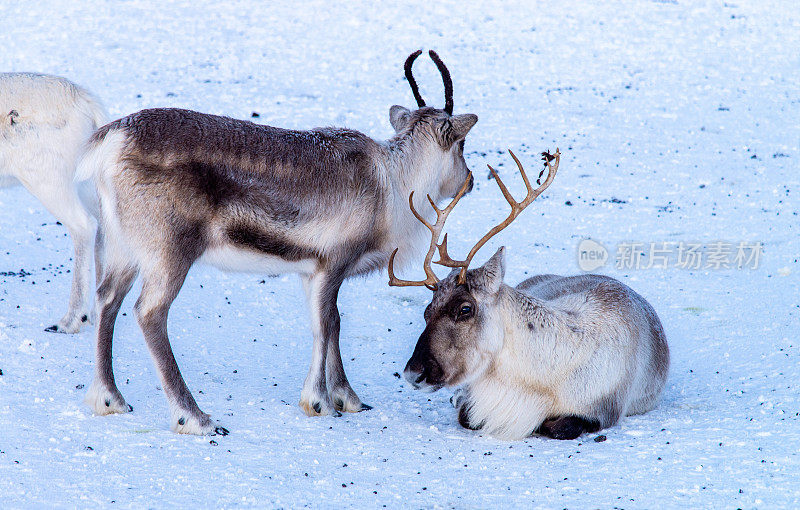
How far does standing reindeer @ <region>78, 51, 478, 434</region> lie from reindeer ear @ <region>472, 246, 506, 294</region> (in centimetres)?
80

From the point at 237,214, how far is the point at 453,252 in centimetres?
350

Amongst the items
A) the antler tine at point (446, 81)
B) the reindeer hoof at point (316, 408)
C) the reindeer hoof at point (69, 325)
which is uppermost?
the antler tine at point (446, 81)

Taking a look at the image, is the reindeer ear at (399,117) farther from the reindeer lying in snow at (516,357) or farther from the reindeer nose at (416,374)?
the reindeer nose at (416,374)

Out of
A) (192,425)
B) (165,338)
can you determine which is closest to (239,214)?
(165,338)

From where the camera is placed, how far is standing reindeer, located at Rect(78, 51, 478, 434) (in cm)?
498

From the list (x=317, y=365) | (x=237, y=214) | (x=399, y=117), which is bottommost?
(x=317, y=365)

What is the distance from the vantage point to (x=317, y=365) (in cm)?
551

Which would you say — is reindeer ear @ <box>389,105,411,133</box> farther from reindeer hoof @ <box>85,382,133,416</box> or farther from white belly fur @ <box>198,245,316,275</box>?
reindeer hoof @ <box>85,382,133,416</box>

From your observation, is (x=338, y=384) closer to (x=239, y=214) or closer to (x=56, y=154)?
(x=239, y=214)

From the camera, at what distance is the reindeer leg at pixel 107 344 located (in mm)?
5246

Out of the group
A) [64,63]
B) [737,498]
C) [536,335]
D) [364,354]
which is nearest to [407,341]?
[364,354]

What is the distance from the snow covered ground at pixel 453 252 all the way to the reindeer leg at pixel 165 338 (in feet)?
0.37

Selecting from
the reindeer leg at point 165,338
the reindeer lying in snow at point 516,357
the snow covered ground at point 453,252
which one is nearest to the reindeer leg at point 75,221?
the snow covered ground at point 453,252

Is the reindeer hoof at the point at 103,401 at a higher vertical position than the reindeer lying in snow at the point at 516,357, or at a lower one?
lower
